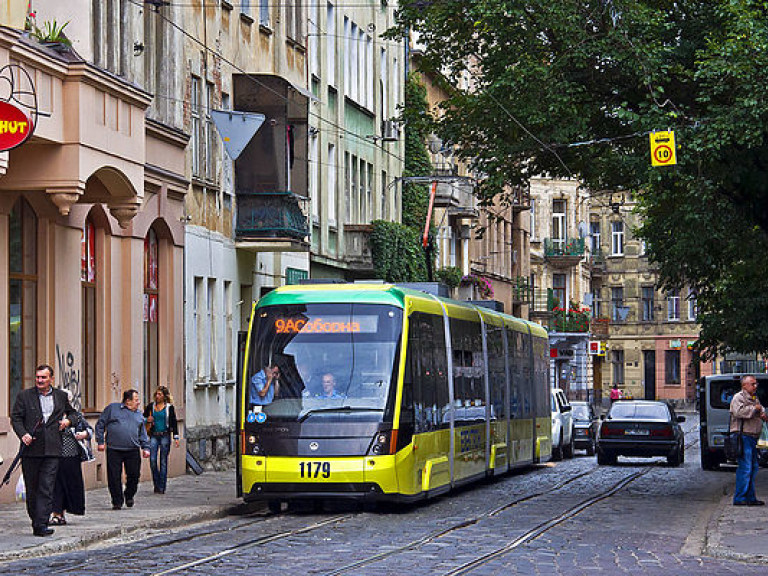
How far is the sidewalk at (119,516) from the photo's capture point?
17.3m

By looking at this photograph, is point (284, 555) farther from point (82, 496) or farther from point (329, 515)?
point (329, 515)

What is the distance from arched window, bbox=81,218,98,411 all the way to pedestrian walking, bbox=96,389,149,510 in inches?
188

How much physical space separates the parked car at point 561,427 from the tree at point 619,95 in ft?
49.2

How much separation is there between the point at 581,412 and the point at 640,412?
9.18 meters

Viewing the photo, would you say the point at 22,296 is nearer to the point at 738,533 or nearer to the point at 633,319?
the point at 738,533

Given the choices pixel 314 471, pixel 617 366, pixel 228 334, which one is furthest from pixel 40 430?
pixel 617 366

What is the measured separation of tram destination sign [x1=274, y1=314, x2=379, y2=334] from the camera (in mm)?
22641

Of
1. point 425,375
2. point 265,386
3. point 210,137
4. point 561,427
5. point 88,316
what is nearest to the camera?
point 265,386

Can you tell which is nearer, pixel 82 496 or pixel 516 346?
pixel 82 496

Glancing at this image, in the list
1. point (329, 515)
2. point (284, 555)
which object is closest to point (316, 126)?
point (329, 515)

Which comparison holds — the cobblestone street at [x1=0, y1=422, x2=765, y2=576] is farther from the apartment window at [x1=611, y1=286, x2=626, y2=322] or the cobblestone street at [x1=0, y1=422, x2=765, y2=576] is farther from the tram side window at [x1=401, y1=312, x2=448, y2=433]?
the apartment window at [x1=611, y1=286, x2=626, y2=322]

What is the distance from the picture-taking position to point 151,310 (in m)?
31.0

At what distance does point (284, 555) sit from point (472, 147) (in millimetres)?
12364

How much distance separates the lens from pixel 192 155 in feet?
109
